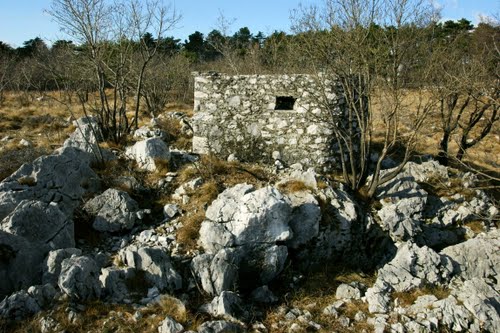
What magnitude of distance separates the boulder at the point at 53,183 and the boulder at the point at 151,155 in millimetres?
1187

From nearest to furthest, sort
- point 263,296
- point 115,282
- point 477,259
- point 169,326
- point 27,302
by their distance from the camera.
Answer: point 169,326 → point 27,302 → point 115,282 → point 263,296 → point 477,259

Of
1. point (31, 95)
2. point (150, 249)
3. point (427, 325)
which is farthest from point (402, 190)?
point (31, 95)

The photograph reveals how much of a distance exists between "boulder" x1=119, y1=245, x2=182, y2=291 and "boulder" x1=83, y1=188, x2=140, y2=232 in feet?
4.02

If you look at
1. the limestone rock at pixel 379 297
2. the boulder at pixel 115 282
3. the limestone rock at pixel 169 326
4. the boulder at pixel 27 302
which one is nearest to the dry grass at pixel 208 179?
the boulder at pixel 115 282

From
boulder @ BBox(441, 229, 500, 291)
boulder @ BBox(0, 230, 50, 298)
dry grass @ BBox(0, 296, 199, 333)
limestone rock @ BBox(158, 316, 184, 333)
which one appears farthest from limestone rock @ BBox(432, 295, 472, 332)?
boulder @ BBox(0, 230, 50, 298)

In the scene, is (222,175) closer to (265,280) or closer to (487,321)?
(265,280)

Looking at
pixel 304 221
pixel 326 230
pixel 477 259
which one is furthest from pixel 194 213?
pixel 477 259

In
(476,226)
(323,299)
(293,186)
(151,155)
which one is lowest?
(323,299)

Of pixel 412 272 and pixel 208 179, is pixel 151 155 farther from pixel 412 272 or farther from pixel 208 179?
pixel 412 272

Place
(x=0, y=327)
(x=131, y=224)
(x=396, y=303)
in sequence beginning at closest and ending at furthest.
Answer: (x=0, y=327)
(x=396, y=303)
(x=131, y=224)

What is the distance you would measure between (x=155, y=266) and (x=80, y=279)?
1.04 meters

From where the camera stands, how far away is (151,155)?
9.28 m

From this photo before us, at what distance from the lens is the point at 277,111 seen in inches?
376

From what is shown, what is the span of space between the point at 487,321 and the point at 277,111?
5980 millimetres
